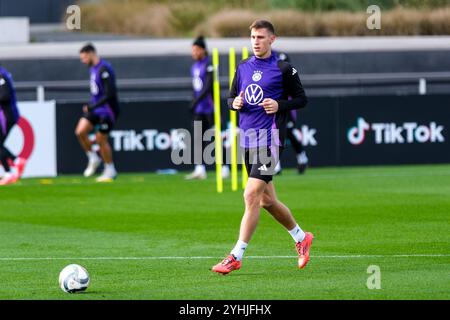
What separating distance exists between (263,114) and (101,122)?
36.3 feet

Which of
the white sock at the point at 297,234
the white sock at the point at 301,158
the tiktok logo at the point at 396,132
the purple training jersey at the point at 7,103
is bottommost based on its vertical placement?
the white sock at the point at 301,158

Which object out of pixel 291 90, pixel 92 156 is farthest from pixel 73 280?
pixel 92 156

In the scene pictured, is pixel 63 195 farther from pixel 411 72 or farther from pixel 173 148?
pixel 411 72

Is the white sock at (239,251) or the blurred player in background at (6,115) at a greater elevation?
the blurred player in background at (6,115)

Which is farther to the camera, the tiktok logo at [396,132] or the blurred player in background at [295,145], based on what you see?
the tiktok logo at [396,132]

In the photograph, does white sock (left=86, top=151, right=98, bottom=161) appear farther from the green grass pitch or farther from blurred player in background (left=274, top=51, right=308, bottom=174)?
blurred player in background (left=274, top=51, right=308, bottom=174)

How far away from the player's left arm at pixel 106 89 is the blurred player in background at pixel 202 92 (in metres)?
1.45

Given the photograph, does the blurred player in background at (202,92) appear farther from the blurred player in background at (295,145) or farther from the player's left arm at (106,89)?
the player's left arm at (106,89)

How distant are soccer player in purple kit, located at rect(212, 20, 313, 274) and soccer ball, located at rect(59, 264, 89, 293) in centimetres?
187

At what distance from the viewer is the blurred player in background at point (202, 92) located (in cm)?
2266

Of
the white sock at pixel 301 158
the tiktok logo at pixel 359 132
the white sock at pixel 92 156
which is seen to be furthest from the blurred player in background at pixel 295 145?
the white sock at pixel 92 156

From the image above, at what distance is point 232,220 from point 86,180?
24.3 ft

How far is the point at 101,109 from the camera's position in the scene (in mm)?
22922

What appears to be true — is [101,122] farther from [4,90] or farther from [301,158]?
[301,158]
